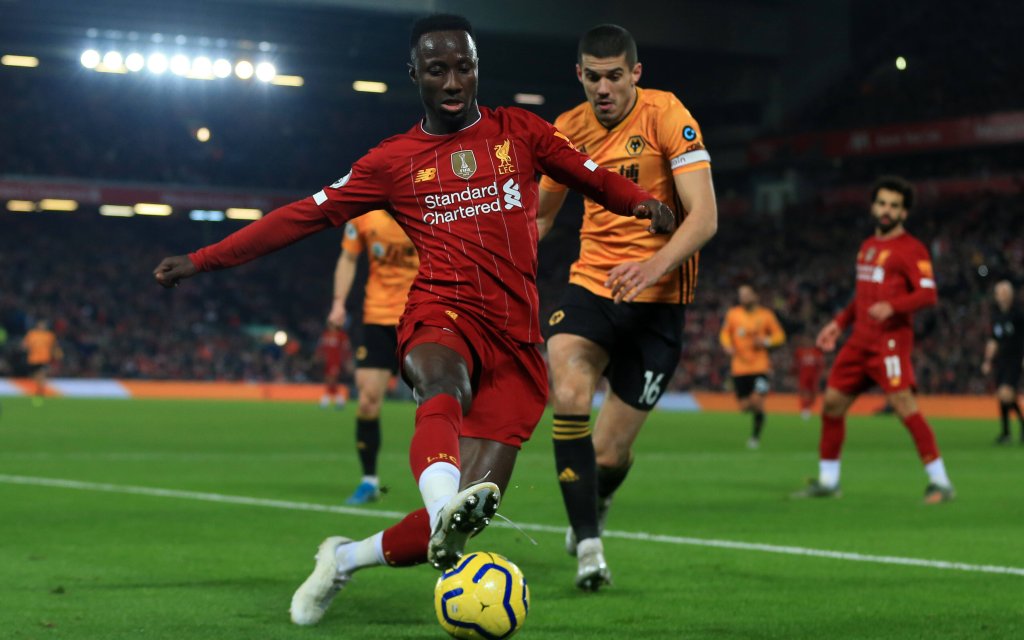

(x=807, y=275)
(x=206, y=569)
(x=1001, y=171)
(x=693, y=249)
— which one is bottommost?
(x=206, y=569)

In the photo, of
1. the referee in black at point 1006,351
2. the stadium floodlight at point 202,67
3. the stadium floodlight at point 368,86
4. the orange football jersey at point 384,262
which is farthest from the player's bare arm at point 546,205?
the stadium floodlight at point 368,86

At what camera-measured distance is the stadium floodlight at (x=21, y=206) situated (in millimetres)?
45812

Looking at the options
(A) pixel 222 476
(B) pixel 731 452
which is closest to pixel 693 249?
(A) pixel 222 476

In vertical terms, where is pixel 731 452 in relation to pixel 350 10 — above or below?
below

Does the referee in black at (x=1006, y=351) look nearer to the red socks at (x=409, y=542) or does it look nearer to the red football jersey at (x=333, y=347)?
the red football jersey at (x=333, y=347)

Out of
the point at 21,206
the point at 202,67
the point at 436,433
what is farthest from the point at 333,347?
the point at 436,433

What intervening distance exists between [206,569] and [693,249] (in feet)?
9.09

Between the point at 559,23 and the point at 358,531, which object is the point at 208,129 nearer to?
the point at 559,23

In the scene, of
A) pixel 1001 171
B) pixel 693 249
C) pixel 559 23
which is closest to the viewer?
pixel 693 249

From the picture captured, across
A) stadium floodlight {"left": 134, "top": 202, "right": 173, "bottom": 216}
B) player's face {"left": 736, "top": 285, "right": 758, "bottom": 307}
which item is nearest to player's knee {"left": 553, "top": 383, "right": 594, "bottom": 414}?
player's face {"left": 736, "top": 285, "right": 758, "bottom": 307}

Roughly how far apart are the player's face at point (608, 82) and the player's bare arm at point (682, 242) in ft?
1.81

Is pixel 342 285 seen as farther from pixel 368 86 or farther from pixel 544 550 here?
pixel 368 86

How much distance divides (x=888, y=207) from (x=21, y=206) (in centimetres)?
4015

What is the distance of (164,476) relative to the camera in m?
12.4
